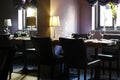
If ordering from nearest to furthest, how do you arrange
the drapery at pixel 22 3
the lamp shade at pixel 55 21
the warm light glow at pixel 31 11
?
the lamp shade at pixel 55 21
the drapery at pixel 22 3
the warm light glow at pixel 31 11

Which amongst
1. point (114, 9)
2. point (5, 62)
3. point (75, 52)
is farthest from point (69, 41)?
point (114, 9)

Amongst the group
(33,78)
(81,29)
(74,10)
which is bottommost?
(33,78)

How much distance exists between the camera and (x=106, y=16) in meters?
6.11

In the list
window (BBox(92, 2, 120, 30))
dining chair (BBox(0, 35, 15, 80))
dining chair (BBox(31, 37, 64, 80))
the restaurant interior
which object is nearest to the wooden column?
the restaurant interior

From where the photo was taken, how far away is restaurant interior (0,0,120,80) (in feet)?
13.9

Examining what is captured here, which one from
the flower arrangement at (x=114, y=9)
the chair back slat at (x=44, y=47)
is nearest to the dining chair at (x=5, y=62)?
the chair back slat at (x=44, y=47)

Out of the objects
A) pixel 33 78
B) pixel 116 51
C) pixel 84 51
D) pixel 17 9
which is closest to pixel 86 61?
pixel 84 51

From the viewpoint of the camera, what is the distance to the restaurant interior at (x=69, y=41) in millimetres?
4223

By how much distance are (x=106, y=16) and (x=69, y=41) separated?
8.63 ft

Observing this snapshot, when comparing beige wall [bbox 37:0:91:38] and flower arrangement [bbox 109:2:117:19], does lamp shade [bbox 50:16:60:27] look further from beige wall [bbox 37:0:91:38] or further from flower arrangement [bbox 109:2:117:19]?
flower arrangement [bbox 109:2:117:19]

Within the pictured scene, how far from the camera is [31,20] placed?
5660 mm

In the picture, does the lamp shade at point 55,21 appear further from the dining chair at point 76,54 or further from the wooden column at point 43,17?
the dining chair at point 76,54

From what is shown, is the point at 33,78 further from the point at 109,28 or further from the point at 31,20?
the point at 109,28

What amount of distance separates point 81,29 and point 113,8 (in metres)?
1.06
